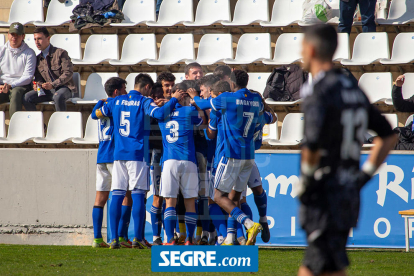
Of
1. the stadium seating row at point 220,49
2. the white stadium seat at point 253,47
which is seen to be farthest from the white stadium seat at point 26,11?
the white stadium seat at point 253,47

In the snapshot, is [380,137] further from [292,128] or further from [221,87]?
[292,128]

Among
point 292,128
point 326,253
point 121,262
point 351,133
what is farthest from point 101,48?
point 326,253

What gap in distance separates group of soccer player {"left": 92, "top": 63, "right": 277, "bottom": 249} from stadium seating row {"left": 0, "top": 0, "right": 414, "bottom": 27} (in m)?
3.28

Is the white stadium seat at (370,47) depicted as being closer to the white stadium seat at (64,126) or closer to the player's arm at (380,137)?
the white stadium seat at (64,126)

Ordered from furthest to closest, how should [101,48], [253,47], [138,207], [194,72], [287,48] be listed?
[101,48], [253,47], [287,48], [194,72], [138,207]

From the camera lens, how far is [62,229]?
721cm

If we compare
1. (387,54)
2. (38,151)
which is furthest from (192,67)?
(387,54)

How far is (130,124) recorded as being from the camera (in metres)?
6.14

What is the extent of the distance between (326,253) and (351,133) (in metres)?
0.58

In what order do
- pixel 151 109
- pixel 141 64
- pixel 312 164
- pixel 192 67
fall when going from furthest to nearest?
pixel 141 64 < pixel 192 67 < pixel 151 109 < pixel 312 164

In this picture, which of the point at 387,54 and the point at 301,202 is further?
the point at 387,54

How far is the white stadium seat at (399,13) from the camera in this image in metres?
9.03

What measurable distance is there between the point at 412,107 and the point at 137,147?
13.0 ft

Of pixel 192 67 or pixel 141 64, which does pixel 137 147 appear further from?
pixel 141 64
